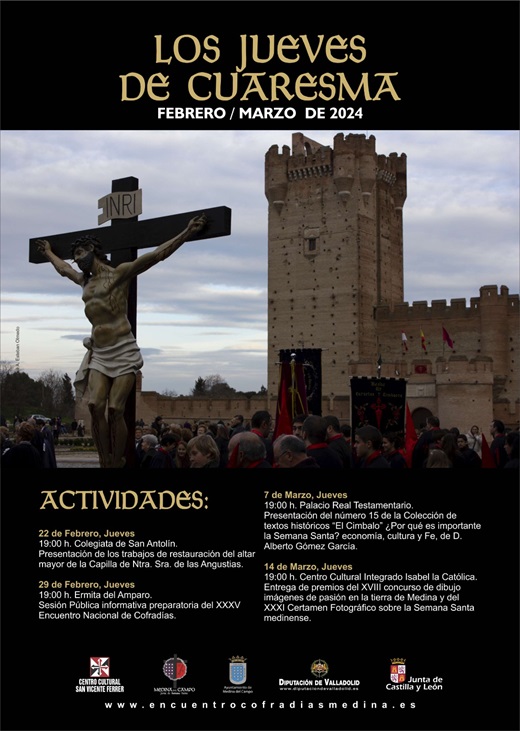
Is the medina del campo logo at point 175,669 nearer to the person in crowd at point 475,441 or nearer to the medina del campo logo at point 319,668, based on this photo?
the medina del campo logo at point 319,668

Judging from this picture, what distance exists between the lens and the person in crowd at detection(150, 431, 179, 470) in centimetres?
717

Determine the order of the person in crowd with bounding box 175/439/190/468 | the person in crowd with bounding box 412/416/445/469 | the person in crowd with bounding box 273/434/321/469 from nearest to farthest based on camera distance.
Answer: the person in crowd with bounding box 273/434/321/469, the person in crowd with bounding box 175/439/190/468, the person in crowd with bounding box 412/416/445/469

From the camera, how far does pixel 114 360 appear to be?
582 centimetres

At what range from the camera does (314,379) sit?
14.5 m

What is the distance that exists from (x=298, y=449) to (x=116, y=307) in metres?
1.86

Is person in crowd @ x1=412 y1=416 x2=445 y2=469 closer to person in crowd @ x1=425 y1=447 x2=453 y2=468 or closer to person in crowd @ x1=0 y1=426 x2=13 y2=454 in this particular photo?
person in crowd @ x1=425 y1=447 x2=453 y2=468

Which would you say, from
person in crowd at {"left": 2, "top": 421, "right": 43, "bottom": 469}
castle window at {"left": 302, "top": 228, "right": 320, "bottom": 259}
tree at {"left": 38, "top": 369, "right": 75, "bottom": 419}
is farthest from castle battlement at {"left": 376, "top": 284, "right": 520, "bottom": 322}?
person in crowd at {"left": 2, "top": 421, "right": 43, "bottom": 469}

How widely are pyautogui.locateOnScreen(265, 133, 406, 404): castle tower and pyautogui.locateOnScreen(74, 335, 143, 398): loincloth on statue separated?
142 ft

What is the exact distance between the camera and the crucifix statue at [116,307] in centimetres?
579

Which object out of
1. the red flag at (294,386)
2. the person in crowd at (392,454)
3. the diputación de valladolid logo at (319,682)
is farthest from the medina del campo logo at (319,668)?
the red flag at (294,386)

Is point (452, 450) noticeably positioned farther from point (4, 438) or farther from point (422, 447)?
point (4, 438)

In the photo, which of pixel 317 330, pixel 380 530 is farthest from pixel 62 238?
pixel 317 330

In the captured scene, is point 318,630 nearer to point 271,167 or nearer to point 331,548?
point 331,548

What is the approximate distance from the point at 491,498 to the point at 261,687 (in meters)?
1.45
